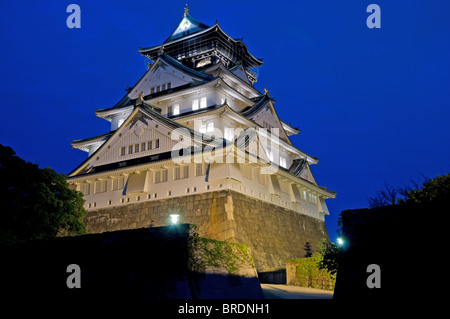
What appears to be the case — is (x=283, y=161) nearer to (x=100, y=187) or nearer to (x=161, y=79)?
(x=161, y=79)

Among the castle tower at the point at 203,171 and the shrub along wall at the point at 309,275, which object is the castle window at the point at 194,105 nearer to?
the castle tower at the point at 203,171

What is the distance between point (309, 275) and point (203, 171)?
379 inches

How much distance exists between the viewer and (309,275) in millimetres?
21609

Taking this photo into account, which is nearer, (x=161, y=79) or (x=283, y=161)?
(x=283, y=161)

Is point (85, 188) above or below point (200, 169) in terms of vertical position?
below

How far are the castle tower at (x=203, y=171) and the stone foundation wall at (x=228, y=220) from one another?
0.22ft

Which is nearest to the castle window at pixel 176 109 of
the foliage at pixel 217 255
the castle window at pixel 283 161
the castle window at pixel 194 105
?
the castle window at pixel 194 105

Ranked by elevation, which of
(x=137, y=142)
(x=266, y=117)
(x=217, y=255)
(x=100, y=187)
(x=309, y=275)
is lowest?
(x=309, y=275)

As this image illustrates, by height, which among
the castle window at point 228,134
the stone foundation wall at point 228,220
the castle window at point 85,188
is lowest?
the stone foundation wall at point 228,220

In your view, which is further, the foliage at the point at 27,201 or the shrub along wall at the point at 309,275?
the shrub along wall at the point at 309,275

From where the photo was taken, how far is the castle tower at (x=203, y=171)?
26703mm

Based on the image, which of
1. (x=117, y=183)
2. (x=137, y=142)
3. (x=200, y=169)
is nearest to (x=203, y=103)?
(x=137, y=142)

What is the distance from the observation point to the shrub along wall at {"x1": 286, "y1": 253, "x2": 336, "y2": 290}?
69.1 feet
